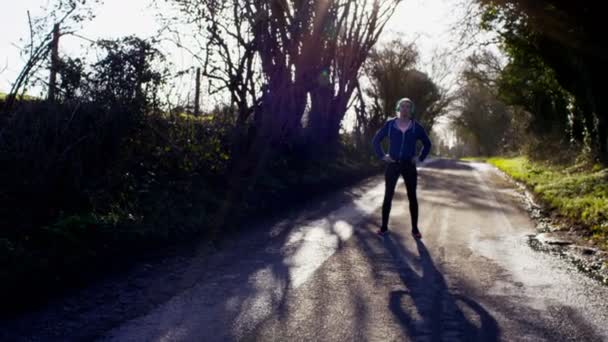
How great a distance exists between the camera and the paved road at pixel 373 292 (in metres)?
4.61

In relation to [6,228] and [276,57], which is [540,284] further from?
[276,57]

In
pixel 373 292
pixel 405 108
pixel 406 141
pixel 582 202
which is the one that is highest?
pixel 405 108

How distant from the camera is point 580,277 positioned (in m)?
6.71

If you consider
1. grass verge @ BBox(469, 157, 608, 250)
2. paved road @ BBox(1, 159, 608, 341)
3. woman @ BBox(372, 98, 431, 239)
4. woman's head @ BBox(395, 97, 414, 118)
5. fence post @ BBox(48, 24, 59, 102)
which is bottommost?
paved road @ BBox(1, 159, 608, 341)

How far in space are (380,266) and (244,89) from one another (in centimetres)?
966

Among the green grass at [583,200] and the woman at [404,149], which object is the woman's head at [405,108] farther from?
the green grass at [583,200]

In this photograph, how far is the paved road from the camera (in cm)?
461

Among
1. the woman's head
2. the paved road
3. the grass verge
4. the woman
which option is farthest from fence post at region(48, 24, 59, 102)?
the grass verge

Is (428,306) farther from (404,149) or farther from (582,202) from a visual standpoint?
(582,202)

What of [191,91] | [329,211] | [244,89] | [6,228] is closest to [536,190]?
[329,211]

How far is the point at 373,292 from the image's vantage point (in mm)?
5812

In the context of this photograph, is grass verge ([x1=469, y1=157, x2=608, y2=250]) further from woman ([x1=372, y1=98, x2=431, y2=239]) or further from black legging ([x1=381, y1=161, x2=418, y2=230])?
woman ([x1=372, y1=98, x2=431, y2=239])

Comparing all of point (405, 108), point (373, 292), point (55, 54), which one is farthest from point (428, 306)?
point (55, 54)

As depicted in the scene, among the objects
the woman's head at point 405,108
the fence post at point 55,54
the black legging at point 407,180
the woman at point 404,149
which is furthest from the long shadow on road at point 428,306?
the fence post at point 55,54
